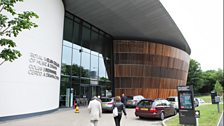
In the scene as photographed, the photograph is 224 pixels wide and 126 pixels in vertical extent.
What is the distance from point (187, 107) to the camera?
10000mm

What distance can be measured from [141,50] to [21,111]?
22.2m

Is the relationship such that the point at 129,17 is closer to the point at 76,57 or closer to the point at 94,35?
the point at 94,35

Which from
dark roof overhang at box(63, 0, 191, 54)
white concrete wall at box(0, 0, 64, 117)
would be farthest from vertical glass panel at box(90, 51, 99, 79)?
white concrete wall at box(0, 0, 64, 117)

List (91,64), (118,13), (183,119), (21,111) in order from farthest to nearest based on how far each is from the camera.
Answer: (91,64), (118,13), (21,111), (183,119)

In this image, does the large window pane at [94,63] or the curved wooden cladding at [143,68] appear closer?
the large window pane at [94,63]

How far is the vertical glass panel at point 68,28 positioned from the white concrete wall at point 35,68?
3.36m

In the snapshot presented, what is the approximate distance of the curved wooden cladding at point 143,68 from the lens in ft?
100

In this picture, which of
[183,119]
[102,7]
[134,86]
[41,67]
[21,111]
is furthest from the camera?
[134,86]

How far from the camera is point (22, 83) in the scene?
1250 centimetres

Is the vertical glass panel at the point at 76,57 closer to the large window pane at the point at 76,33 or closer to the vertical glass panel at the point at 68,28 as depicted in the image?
the large window pane at the point at 76,33

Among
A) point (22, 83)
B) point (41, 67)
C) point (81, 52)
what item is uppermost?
point (81, 52)

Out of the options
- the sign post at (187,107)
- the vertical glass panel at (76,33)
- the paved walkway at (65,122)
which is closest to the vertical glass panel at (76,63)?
the vertical glass panel at (76,33)

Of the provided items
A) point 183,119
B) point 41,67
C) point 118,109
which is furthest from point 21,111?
point 183,119

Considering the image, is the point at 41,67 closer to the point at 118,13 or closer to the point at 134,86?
the point at 118,13
